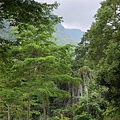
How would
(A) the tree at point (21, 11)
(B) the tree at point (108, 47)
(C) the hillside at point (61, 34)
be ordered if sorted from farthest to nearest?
1. (C) the hillside at point (61, 34)
2. (B) the tree at point (108, 47)
3. (A) the tree at point (21, 11)

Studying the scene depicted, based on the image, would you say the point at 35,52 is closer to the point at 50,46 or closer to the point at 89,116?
the point at 50,46

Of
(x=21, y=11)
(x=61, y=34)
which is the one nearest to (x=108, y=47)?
(x=21, y=11)

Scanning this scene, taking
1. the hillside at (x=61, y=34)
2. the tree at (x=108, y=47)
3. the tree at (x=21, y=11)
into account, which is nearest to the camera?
the tree at (x=21, y=11)

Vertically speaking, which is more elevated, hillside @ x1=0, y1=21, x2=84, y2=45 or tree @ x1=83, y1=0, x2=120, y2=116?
hillside @ x1=0, y1=21, x2=84, y2=45

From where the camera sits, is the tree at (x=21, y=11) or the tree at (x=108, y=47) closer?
the tree at (x=21, y=11)

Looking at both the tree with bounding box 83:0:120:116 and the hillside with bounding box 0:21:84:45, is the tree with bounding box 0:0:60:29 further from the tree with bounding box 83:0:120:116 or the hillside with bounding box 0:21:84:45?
the tree with bounding box 83:0:120:116

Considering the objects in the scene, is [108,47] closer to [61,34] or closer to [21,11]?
[21,11]

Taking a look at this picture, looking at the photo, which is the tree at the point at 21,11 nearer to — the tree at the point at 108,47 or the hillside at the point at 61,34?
the hillside at the point at 61,34

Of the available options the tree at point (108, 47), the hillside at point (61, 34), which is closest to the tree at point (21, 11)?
the hillside at point (61, 34)

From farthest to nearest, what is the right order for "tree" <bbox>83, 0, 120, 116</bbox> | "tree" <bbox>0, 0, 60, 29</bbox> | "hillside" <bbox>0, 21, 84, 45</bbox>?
1. "hillside" <bbox>0, 21, 84, 45</bbox>
2. "tree" <bbox>83, 0, 120, 116</bbox>
3. "tree" <bbox>0, 0, 60, 29</bbox>

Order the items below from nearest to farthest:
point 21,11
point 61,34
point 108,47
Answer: point 21,11 < point 108,47 < point 61,34

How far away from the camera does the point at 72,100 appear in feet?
69.8

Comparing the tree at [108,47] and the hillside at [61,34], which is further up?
the hillside at [61,34]

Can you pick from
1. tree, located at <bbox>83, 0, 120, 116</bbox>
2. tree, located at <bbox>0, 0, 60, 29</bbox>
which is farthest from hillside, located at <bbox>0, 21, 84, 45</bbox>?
tree, located at <bbox>83, 0, 120, 116</bbox>
